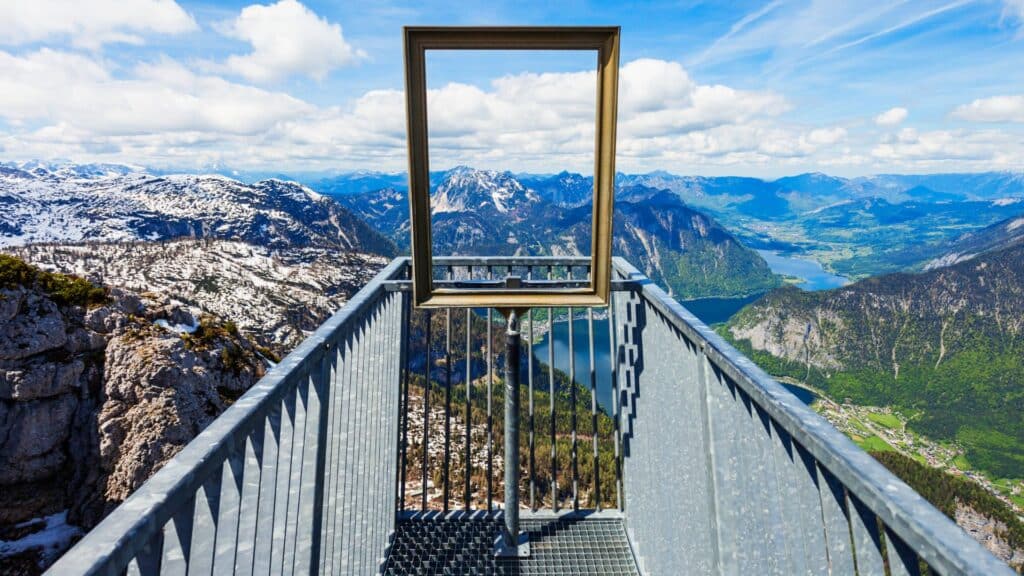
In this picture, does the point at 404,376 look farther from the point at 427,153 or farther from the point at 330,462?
the point at 427,153

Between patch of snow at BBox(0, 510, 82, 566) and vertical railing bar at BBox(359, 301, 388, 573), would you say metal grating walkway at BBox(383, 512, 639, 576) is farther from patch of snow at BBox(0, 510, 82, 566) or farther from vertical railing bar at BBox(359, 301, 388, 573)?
patch of snow at BBox(0, 510, 82, 566)

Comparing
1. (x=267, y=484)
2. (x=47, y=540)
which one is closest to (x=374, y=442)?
(x=267, y=484)

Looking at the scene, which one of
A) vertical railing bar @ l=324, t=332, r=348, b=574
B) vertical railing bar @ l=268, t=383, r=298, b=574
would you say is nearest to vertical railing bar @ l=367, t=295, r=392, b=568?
vertical railing bar @ l=324, t=332, r=348, b=574

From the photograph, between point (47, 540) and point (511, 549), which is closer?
point (511, 549)

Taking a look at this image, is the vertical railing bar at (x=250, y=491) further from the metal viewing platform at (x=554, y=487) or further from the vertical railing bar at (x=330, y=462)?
the vertical railing bar at (x=330, y=462)

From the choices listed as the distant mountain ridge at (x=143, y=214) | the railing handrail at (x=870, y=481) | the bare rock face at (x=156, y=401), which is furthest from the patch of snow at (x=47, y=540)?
the distant mountain ridge at (x=143, y=214)

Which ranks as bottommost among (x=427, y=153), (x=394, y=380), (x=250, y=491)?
(x=394, y=380)
